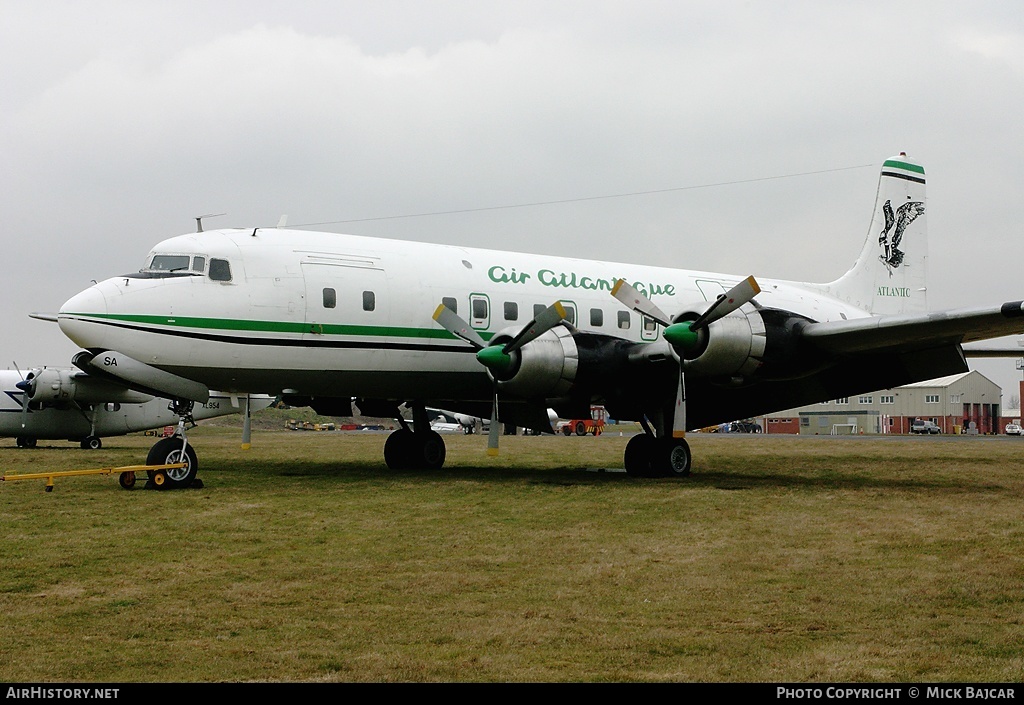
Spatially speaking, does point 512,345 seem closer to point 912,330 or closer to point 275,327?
point 275,327

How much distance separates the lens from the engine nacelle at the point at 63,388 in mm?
33000

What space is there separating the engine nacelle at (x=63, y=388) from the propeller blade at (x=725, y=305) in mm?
23098

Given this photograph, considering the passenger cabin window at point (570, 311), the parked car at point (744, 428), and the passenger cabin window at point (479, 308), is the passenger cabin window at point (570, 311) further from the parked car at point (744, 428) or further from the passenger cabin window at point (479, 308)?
the parked car at point (744, 428)

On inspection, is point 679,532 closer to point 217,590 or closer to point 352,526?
point 352,526

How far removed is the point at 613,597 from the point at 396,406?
13.2 m

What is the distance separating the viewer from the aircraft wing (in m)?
16.0

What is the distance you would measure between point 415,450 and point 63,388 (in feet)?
60.1

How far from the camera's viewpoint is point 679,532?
440 inches

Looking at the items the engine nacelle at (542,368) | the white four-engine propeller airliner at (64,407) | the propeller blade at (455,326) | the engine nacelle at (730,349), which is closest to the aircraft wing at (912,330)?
the engine nacelle at (730,349)

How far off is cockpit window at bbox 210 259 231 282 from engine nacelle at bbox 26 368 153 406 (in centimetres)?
1882

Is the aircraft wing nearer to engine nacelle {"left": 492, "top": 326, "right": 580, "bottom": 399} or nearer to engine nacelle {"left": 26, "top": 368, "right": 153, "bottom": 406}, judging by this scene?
engine nacelle {"left": 492, "top": 326, "right": 580, "bottom": 399}

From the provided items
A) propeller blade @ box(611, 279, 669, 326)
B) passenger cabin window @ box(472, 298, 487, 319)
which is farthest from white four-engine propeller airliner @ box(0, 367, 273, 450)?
propeller blade @ box(611, 279, 669, 326)

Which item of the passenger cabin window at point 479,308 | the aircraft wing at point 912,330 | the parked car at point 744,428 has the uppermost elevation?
the passenger cabin window at point 479,308

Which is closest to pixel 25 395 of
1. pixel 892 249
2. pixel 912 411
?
pixel 892 249
